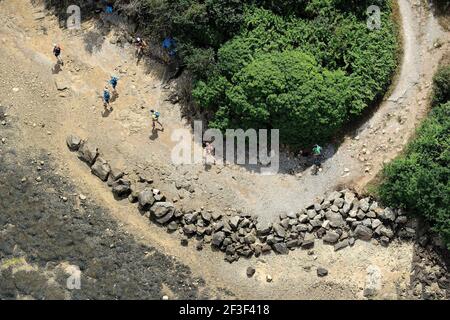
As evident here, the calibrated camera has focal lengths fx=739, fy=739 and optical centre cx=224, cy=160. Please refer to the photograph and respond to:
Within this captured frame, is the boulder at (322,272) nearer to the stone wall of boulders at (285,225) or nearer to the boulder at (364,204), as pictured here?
the stone wall of boulders at (285,225)

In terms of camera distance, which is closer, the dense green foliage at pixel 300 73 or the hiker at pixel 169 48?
the dense green foliage at pixel 300 73

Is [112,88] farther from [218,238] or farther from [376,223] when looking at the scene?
[376,223]

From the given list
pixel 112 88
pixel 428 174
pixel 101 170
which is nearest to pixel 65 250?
pixel 101 170

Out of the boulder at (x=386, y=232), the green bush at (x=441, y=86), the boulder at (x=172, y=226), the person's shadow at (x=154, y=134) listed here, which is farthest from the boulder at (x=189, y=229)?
the green bush at (x=441, y=86)

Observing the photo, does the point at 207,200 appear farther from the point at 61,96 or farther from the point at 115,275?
the point at 61,96

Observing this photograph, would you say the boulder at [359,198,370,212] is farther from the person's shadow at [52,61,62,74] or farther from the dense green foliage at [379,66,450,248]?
the person's shadow at [52,61,62,74]

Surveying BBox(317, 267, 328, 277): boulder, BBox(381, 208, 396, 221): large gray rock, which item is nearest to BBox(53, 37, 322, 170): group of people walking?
BBox(381, 208, 396, 221): large gray rock
